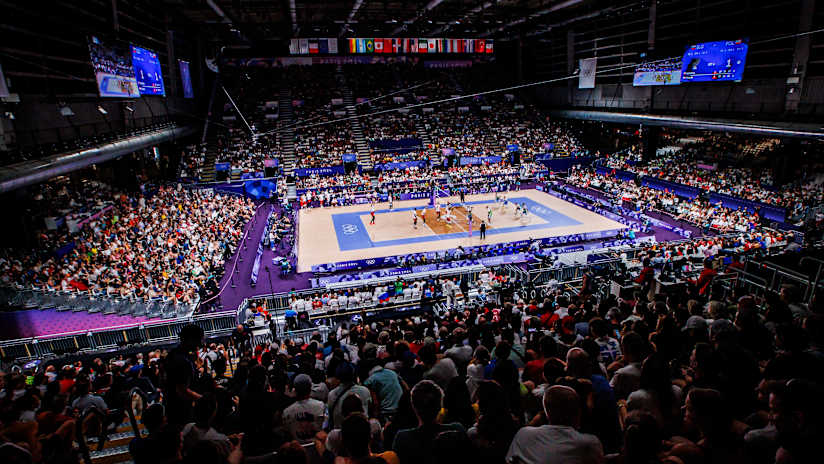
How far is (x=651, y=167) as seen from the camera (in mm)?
40625

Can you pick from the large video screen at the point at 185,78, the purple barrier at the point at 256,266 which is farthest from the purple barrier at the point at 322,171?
the purple barrier at the point at 256,266

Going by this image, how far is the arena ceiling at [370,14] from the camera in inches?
1475

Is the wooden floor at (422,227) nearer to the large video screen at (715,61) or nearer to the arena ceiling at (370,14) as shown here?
the large video screen at (715,61)

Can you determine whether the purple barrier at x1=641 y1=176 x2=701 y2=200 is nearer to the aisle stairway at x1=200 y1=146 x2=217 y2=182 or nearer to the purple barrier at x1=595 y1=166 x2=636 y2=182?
the purple barrier at x1=595 y1=166 x2=636 y2=182

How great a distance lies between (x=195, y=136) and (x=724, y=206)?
5044 centimetres

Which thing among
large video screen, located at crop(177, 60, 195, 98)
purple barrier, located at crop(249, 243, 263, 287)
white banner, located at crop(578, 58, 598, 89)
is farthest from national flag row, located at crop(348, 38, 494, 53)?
purple barrier, located at crop(249, 243, 263, 287)

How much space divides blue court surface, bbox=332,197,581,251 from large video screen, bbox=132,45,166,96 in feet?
55.0

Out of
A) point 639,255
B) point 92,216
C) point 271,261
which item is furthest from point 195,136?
point 639,255

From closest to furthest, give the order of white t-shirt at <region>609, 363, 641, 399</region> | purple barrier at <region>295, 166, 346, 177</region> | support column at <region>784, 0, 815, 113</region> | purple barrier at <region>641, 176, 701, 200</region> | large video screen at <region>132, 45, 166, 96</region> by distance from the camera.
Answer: white t-shirt at <region>609, 363, 641, 399</region> < support column at <region>784, 0, 815, 113</region> < large video screen at <region>132, 45, 166, 96</region> < purple barrier at <region>641, 176, 701, 200</region> < purple barrier at <region>295, 166, 346, 177</region>

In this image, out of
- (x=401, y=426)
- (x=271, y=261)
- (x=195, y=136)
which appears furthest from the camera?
(x=195, y=136)

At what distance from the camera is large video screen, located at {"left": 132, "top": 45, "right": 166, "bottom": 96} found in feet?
97.0

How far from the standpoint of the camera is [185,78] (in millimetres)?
43844

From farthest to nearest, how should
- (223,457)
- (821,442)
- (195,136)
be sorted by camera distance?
(195,136)
(223,457)
(821,442)

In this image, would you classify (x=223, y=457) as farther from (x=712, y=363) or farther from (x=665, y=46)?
(x=665, y=46)
